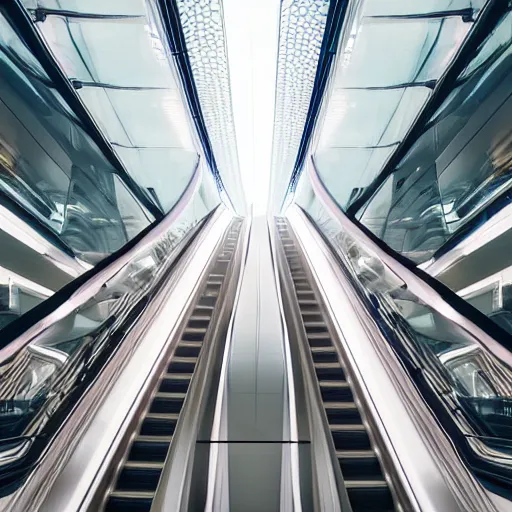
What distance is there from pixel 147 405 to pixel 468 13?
3.53m

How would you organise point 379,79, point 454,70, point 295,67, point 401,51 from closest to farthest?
point 454,70 → point 401,51 → point 379,79 → point 295,67

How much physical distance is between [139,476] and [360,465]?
43.0 inches

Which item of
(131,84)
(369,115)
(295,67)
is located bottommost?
(131,84)

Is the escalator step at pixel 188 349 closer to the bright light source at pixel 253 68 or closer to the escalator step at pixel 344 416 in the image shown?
the escalator step at pixel 344 416

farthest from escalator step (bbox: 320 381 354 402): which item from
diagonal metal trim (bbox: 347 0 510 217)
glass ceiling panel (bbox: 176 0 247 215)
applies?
glass ceiling panel (bbox: 176 0 247 215)

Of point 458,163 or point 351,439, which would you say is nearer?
point 351,439

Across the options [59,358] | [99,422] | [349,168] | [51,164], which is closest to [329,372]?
[99,422]

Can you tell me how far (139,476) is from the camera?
2.24 m

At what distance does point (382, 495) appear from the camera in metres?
2.11

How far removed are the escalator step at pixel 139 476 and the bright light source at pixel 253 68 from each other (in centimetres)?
481

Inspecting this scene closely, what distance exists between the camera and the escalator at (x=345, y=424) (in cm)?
211

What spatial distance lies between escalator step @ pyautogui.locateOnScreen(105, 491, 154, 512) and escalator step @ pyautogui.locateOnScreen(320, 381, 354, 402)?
119 cm

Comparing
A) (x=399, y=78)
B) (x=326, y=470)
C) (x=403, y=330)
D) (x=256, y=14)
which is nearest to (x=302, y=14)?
(x=256, y=14)

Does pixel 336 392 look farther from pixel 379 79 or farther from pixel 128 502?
pixel 379 79
